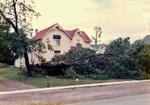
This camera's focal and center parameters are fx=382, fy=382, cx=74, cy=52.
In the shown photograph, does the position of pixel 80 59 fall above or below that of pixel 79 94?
above

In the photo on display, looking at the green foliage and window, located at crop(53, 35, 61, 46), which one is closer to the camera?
the green foliage

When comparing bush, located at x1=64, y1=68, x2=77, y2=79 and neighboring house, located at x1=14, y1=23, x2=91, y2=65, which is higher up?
neighboring house, located at x1=14, y1=23, x2=91, y2=65

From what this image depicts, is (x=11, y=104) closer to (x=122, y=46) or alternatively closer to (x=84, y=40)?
(x=122, y=46)

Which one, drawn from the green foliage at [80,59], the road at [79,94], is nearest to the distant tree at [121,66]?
the green foliage at [80,59]

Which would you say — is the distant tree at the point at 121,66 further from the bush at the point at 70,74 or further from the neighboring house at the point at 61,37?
the neighboring house at the point at 61,37

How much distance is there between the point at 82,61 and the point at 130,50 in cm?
357

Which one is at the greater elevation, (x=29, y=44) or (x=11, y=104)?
(x=29, y=44)

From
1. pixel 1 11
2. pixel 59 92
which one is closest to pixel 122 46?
pixel 1 11

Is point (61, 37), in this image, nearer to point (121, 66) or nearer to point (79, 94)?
point (121, 66)

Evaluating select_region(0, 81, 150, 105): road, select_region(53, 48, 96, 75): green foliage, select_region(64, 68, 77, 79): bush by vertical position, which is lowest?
select_region(0, 81, 150, 105): road

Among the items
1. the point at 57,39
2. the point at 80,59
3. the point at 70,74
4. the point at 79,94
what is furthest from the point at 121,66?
the point at 57,39

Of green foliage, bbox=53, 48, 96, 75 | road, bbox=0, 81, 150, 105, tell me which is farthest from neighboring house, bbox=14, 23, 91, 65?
Answer: road, bbox=0, 81, 150, 105

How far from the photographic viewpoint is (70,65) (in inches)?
1081

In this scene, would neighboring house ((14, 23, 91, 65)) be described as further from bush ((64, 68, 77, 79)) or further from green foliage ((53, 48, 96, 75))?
bush ((64, 68, 77, 79))
